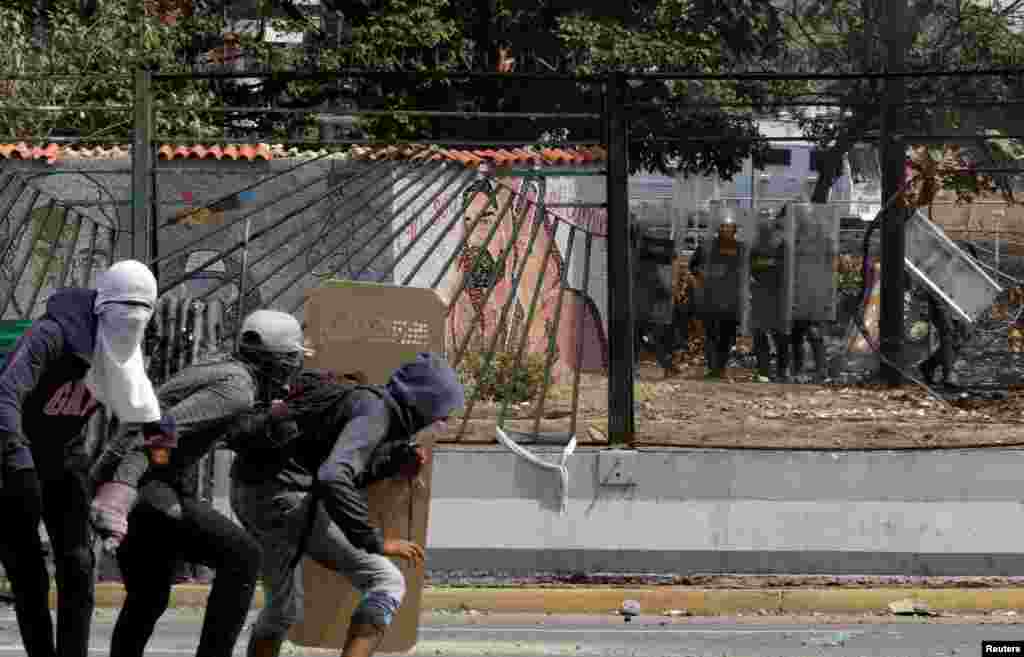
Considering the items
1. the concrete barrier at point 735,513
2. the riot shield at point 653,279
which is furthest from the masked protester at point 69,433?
the riot shield at point 653,279

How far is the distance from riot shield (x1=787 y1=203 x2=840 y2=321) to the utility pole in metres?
0.31

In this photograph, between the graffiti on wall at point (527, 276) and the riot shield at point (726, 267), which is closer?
the riot shield at point (726, 267)

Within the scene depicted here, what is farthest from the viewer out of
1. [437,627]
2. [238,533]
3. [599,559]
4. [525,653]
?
[599,559]

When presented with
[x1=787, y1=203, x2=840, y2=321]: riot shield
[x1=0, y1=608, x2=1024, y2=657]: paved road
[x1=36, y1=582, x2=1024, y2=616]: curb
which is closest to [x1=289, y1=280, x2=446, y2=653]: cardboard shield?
[x1=0, y1=608, x2=1024, y2=657]: paved road

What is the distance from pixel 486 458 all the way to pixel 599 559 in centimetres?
81

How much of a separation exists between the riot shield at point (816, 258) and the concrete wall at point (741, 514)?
1780 millimetres

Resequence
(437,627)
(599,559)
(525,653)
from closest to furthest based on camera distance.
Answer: (525,653)
(437,627)
(599,559)

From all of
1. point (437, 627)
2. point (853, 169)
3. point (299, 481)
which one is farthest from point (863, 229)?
point (299, 481)

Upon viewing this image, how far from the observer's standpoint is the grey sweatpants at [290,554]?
6.38 m

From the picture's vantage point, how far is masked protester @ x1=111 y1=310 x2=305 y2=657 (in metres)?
6.19

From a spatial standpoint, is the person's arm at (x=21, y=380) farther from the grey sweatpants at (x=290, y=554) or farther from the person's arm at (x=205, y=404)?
the grey sweatpants at (x=290, y=554)

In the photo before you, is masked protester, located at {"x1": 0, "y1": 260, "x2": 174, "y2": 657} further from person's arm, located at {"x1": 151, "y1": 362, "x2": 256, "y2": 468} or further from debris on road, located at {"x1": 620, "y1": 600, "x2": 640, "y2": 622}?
debris on road, located at {"x1": 620, "y1": 600, "x2": 640, "y2": 622}

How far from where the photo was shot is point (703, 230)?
1195 centimetres

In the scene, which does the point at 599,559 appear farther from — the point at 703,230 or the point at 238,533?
the point at 238,533
